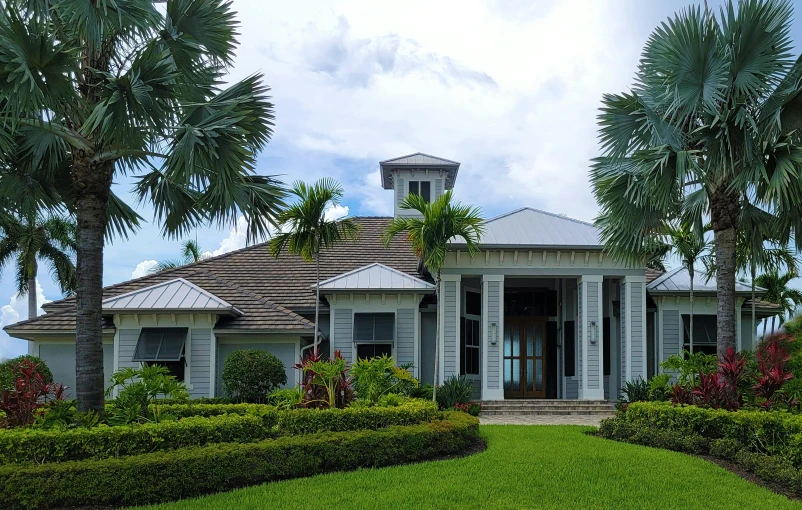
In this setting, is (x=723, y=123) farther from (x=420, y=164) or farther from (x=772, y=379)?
(x=420, y=164)

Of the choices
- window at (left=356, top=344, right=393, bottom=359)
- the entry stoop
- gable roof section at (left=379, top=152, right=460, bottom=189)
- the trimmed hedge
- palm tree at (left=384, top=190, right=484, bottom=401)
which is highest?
gable roof section at (left=379, top=152, right=460, bottom=189)

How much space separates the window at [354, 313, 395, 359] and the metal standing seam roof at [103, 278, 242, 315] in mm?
3190

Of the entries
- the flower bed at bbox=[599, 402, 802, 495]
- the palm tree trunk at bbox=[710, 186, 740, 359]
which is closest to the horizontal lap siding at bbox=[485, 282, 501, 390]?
the flower bed at bbox=[599, 402, 802, 495]

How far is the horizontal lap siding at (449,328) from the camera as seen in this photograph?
19188mm

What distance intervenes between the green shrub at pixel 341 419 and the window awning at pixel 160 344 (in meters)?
7.17

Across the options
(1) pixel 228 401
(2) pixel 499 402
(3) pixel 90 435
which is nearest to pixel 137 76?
(3) pixel 90 435

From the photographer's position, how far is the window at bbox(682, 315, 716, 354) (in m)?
19.9

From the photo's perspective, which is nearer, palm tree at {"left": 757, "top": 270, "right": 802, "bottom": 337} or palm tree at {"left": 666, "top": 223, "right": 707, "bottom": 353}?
palm tree at {"left": 666, "top": 223, "right": 707, "bottom": 353}

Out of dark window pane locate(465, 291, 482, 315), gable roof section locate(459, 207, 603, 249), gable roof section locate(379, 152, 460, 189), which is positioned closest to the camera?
gable roof section locate(459, 207, 603, 249)

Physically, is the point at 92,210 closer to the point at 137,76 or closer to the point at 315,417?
the point at 137,76

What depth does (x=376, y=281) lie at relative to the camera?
1955cm

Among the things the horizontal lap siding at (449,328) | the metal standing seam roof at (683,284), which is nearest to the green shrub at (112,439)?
the horizontal lap siding at (449,328)

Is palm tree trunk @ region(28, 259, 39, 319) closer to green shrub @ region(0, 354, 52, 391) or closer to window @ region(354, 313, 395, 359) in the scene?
green shrub @ region(0, 354, 52, 391)

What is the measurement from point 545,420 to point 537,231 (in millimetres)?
5303
